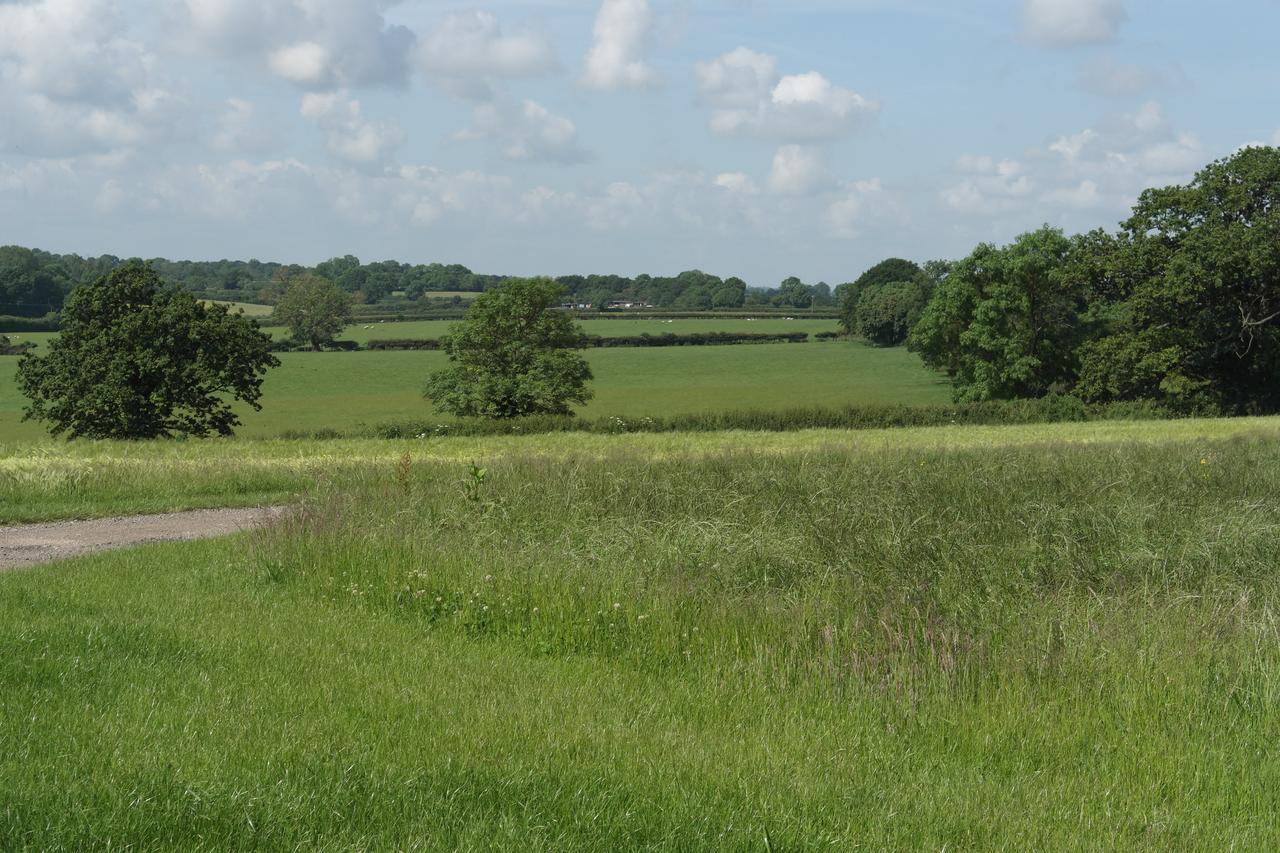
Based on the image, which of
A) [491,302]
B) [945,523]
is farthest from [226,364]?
[945,523]

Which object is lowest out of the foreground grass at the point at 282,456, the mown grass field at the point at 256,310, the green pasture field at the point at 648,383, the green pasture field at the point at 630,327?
the green pasture field at the point at 648,383

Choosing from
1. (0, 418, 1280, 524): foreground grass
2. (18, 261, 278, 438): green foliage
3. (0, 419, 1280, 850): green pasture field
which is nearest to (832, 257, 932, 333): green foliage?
(0, 418, 1280, 524): foreground grass

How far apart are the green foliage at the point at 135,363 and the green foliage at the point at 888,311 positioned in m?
79.9

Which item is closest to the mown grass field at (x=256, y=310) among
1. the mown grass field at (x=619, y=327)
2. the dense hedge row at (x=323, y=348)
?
the mown grass field at (x=619, y=327)

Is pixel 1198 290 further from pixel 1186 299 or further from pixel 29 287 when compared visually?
pixel 29 287

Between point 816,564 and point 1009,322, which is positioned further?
point 1009,322

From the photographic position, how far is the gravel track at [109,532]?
1436cm

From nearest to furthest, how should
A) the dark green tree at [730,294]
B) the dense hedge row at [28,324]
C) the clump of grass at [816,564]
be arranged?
the clump of grass at [816,564] < the dense hedge row at [28,324] < the dark green tree at [730,294]

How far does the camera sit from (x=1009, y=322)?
6438 cm

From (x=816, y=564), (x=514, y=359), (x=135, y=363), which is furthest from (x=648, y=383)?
(x=816, y=564)

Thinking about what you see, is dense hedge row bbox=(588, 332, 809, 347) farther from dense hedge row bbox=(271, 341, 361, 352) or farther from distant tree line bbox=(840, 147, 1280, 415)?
distant tree line bbox=(840, 147, 1280, 415)

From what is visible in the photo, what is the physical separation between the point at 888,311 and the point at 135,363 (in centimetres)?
8647

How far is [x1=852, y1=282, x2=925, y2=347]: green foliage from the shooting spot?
11000 cm

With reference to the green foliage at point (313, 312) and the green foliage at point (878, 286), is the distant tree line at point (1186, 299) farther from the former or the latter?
the green foliage at point (313, 312)
